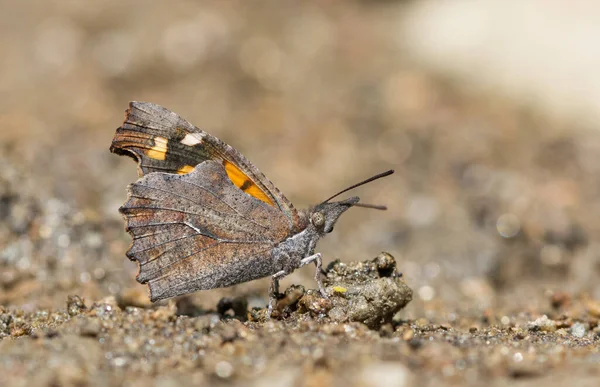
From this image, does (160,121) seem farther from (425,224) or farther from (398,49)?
(398,49)

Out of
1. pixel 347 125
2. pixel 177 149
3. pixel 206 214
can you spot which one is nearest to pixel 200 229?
pixel 206 214

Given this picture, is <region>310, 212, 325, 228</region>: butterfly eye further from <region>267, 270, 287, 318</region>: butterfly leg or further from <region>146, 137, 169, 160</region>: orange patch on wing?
<region>146, 137, 169, 160</region>: orange patch on wing

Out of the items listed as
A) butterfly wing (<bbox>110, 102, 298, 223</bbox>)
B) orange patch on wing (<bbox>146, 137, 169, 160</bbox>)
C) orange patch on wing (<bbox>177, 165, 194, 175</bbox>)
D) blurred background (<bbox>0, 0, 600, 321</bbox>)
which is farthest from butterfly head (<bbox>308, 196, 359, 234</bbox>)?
blurred background (<bbox>0, 0, 600, 321</bbox>)

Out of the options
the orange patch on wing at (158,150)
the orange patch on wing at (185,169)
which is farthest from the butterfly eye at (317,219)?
the orange patch on wing at (158,150)

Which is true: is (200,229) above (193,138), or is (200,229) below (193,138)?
below

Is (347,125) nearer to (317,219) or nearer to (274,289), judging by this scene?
(317,219)
